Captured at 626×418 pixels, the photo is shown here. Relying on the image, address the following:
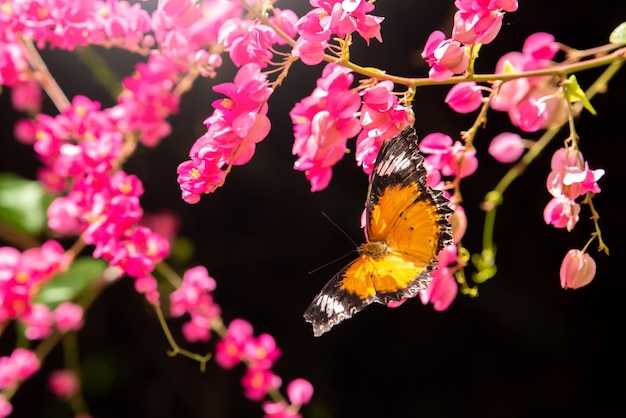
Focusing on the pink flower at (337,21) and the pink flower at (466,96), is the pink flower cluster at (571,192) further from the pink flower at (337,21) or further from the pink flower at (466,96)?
the pink flower at (337,21)

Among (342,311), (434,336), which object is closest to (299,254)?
(434,336)

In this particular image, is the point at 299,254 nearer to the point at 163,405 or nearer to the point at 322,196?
the point at 322,196

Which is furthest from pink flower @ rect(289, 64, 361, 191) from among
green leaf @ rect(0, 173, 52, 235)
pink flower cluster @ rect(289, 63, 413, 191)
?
green leaf @ rect(0, 173, 52, 235)

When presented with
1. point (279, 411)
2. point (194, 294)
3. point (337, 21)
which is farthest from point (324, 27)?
point (279, 411)

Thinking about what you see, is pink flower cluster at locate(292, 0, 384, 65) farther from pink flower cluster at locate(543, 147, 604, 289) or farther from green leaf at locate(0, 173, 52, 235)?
green leaf at locate(0, 173, 52, 235)

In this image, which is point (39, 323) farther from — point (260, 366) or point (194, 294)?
point (260, 366)

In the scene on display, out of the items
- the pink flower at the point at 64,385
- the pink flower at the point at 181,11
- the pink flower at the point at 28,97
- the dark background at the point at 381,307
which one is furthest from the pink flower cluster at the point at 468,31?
the pink flower at the point at 64,385
